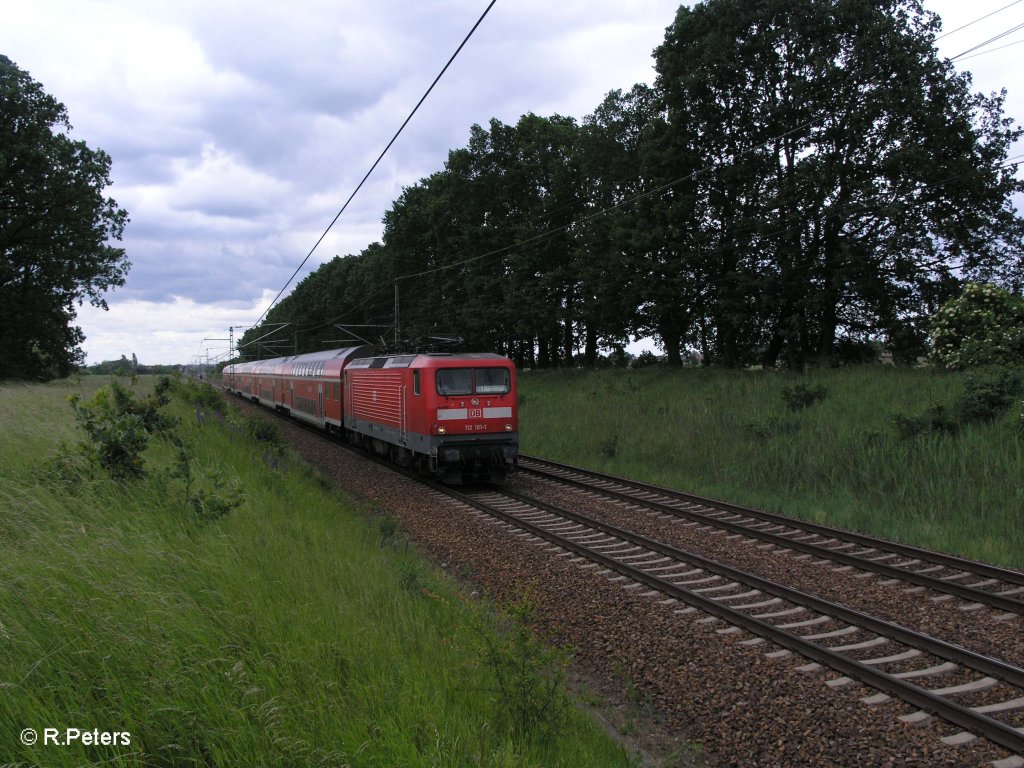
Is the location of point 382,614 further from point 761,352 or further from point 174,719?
point 761,352

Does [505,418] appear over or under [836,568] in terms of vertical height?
over

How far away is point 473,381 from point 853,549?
770 centimetres

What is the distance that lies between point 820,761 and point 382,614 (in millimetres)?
3042

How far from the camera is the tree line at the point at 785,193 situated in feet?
64.3

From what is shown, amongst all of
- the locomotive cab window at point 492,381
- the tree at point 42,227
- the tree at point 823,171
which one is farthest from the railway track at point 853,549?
the tree at point 42,227

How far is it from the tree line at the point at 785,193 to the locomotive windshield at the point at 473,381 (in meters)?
1.99

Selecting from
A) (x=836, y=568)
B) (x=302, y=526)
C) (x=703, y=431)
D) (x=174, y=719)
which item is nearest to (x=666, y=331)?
(x=703, y=431)

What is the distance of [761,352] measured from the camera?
2492 cm

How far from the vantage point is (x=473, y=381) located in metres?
13.8

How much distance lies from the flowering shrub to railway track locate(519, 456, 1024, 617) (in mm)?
7693

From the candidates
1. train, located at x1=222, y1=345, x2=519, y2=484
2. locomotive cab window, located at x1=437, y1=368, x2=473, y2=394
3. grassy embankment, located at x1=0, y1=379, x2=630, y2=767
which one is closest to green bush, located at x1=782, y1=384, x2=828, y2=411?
train, located at x1=222, y1=345, x2=519, y2=484

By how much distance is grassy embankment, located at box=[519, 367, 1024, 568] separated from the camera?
977cm

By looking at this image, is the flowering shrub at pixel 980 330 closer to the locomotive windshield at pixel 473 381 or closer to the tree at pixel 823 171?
the tree at pixel 823 171

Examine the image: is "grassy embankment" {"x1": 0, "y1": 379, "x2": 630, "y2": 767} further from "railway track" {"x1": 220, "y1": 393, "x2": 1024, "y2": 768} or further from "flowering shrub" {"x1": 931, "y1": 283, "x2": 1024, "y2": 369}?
"flowering shrub" {"x1": 931, "y1": 283, "x2": 1024, "y2": 369}
